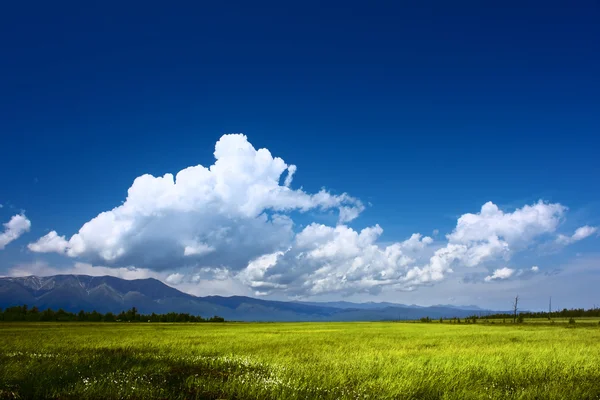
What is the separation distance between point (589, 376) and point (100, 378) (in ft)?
57.9

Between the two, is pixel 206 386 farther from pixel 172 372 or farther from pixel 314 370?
pixel 314 370

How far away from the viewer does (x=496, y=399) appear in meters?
10.9

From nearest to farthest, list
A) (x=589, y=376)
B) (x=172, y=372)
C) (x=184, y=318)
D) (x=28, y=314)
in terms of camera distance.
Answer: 1. (x=172, y=372)
2. (x=589, y=376)
3. (x=28, y=314)
4. (x=184, y=318)

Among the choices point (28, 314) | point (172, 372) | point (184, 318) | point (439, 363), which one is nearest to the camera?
point (172, 372)

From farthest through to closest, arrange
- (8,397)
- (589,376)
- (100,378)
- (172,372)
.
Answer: (589,376) < (172,372) < (100,378) < (8,397)

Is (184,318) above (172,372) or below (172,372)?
below

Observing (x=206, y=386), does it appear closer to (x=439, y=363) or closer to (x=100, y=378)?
(x=100, y=378)

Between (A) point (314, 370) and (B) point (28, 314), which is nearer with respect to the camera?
(A) point (314, 370)

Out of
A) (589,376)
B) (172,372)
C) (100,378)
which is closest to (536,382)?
(589,376)

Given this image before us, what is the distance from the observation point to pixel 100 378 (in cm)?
1082

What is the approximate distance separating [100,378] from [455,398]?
10.00 meters

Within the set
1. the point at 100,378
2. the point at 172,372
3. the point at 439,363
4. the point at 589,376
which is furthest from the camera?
the point at 439,363

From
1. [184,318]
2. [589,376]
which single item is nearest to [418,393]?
[589,376]

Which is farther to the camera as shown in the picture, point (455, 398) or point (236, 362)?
point (236, 362)
